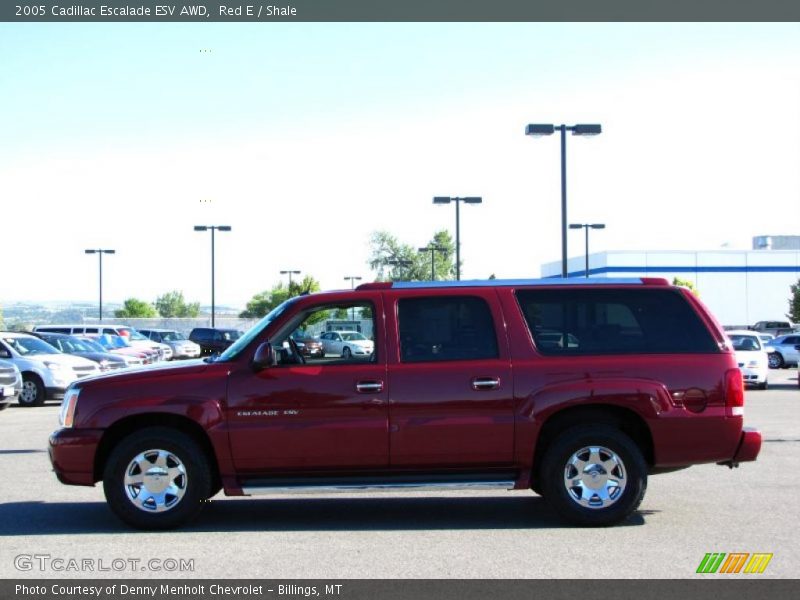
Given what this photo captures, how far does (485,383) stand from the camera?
8359 millimetres

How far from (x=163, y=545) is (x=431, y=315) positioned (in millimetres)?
2845

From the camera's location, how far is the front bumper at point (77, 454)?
8.41 metres

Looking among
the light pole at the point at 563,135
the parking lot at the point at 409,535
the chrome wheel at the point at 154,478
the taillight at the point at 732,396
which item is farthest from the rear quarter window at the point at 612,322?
the light pole at the point at 563,135

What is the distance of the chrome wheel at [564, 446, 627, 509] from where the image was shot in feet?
27.3

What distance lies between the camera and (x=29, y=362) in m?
22.6

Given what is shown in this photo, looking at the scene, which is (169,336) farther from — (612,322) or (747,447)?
(747,447)

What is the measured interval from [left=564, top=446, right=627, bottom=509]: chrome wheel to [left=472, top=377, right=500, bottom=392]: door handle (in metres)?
0.86

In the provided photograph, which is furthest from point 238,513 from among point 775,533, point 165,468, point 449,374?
point 775,533

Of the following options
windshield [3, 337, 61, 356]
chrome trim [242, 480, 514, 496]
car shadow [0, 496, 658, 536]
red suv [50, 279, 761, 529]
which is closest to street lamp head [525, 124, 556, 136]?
windshield [3, 337, 61, 356]

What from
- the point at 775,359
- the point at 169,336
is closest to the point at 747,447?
the point at 775,359

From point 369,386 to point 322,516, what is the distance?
148 cm

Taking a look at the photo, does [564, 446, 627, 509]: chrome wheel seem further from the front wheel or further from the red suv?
the front wheel

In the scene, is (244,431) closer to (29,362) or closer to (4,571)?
(4,571)

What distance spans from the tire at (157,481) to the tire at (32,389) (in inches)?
597
